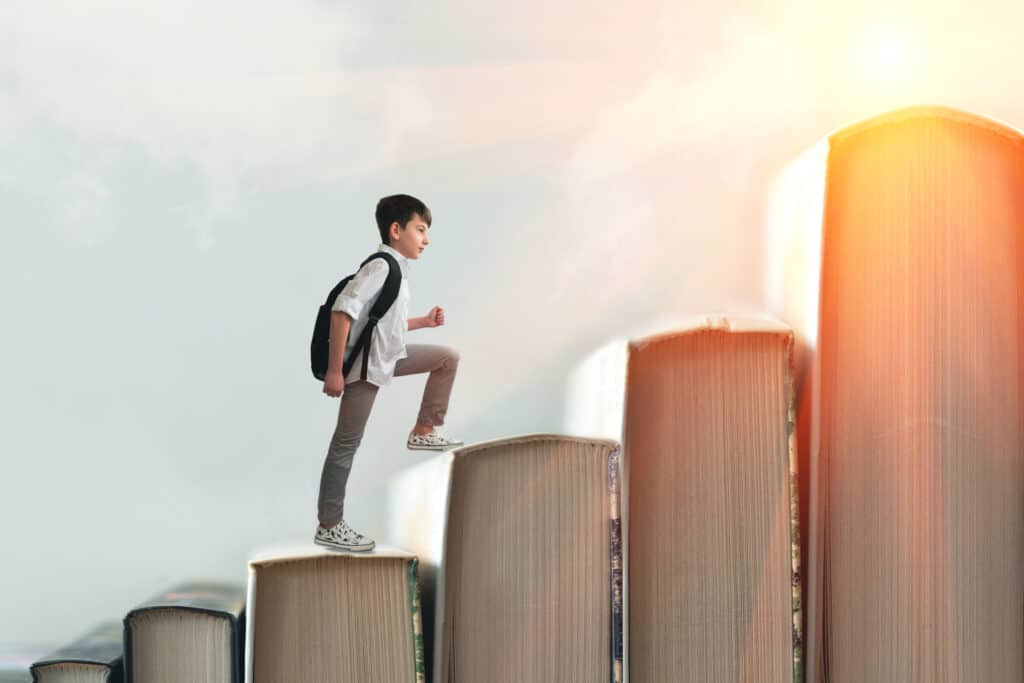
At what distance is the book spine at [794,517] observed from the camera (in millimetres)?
499

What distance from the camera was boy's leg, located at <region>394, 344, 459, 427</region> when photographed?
0.70 meters

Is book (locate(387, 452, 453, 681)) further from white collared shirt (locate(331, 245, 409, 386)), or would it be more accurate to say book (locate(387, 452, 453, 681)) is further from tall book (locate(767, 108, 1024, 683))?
tall book (locate(767, 108, 1024, 683))

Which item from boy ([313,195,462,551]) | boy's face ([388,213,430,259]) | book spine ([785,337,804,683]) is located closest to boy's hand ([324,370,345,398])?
boy ([313,195,462,551])

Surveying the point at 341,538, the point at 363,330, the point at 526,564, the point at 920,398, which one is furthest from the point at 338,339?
the point at 920,398

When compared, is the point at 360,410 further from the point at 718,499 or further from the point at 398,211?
the point at 718,499

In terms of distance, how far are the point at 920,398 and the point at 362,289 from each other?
379 millimetres

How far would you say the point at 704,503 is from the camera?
0.50 m

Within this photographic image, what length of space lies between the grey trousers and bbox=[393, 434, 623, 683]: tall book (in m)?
0.19

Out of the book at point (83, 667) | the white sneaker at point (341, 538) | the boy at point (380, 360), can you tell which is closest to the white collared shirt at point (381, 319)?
the boy at point (380, 360)

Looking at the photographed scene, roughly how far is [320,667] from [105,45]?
0.50m

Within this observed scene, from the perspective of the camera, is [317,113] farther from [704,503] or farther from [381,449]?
[704,503]

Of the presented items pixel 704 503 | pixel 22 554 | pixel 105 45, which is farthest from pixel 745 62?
pixel 22 554

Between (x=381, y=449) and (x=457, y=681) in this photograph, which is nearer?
(x=457, y=681)

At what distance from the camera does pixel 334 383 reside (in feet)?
2.23
